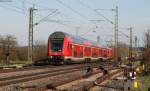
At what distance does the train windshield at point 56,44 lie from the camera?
41.8 meters

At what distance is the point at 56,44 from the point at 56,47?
1.11ft

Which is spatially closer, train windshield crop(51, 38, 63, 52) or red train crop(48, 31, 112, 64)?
red train crop(48, 31, 112, 64)

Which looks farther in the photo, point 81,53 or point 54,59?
point 81,53

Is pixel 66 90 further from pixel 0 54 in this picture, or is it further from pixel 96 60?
pixel 0 54

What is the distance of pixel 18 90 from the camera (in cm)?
1541

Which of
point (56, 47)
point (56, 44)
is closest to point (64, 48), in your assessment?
point (56, 47)

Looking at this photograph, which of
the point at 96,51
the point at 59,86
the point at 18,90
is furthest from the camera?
the point at 96,51

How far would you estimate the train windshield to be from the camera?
137 feet

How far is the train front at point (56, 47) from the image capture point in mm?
41750

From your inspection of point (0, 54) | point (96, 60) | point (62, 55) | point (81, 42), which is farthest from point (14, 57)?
point (62, 55)

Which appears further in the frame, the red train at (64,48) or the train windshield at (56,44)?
the train windshield at (56,44)

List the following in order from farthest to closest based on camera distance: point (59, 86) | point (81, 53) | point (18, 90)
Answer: point (81, 53) → point (59, 86) → point (18, 90)

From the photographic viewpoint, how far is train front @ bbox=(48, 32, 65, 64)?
1644 inches

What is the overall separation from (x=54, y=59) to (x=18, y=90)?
2690cm
